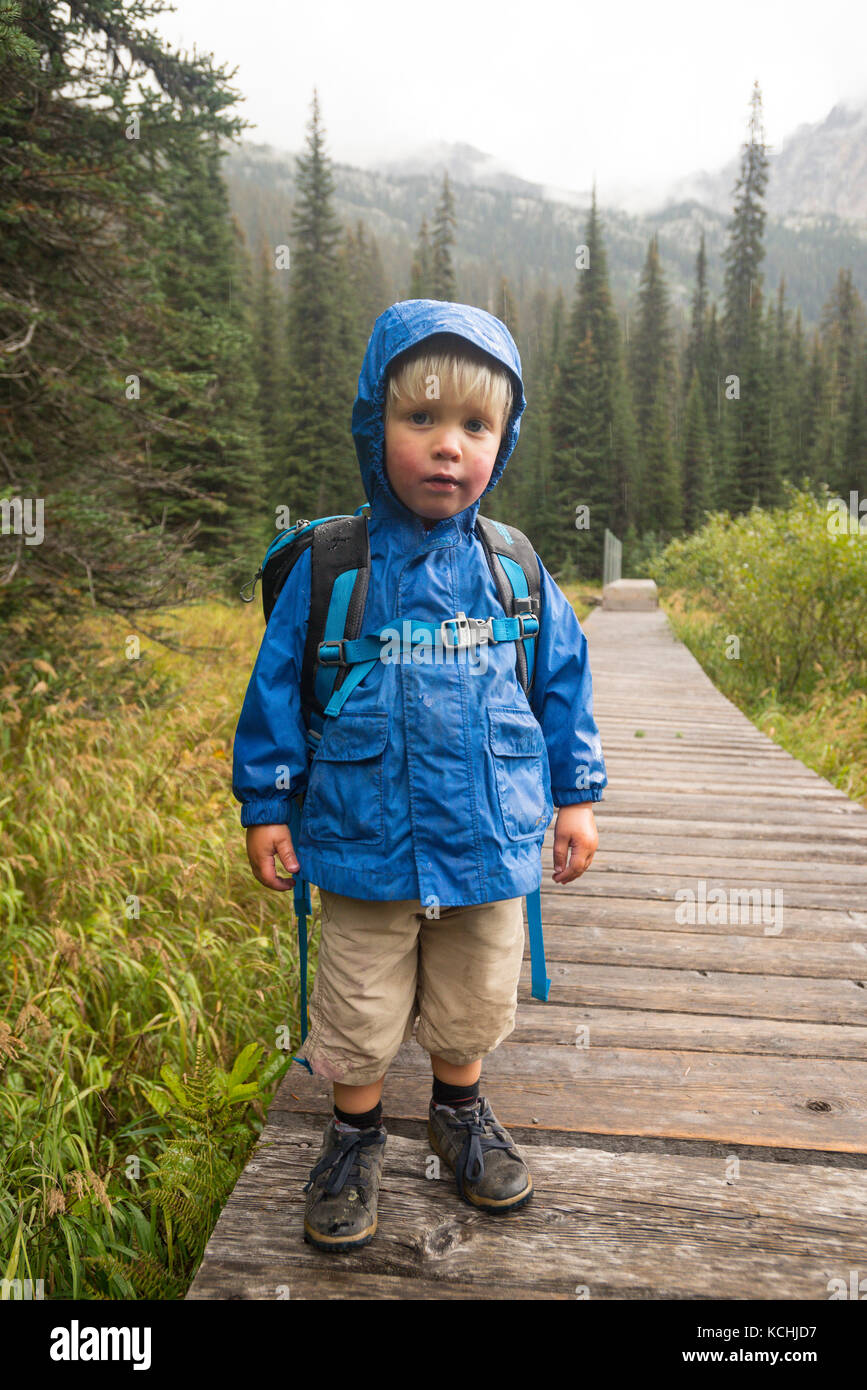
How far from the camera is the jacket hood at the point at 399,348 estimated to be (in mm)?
1634

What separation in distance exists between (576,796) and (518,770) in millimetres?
226

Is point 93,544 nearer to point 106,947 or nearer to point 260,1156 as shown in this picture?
point 106,947

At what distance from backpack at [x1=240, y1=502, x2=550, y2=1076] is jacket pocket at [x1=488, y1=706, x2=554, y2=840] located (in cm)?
14

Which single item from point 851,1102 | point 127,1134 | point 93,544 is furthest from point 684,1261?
point 93,544

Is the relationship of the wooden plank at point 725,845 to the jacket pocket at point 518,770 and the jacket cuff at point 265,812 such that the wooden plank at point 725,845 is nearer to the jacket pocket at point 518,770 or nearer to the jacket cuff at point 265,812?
the jacket pocket at point 518,770

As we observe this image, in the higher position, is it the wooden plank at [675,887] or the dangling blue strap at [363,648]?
the dangling blue strap at [363,648]

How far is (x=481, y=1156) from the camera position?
5.87 feet

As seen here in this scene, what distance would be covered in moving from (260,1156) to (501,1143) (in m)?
0.57

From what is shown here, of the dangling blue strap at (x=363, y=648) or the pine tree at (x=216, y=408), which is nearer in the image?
the dangling blue strap at (x=363, y=648)

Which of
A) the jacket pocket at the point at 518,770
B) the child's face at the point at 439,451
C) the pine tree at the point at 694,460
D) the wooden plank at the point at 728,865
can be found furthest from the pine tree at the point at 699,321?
the jacket pocket at the point at 518,770

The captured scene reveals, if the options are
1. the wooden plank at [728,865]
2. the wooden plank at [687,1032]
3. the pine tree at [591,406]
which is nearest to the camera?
the wooden plank at [687,1032]

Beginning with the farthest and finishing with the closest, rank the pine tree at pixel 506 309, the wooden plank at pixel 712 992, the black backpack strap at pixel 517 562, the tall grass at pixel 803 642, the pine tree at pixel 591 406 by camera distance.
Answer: the pine tree at pixel 506 309 < the pine tree at pixel 591 406 < the tall grass at pixel 803 642 < the wooden plank at pixel 712 992 < the black backpack strap at pixel 517 562

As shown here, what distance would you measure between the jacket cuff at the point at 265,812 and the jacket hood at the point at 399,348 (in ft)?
2.27

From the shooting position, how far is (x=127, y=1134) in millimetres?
2334
